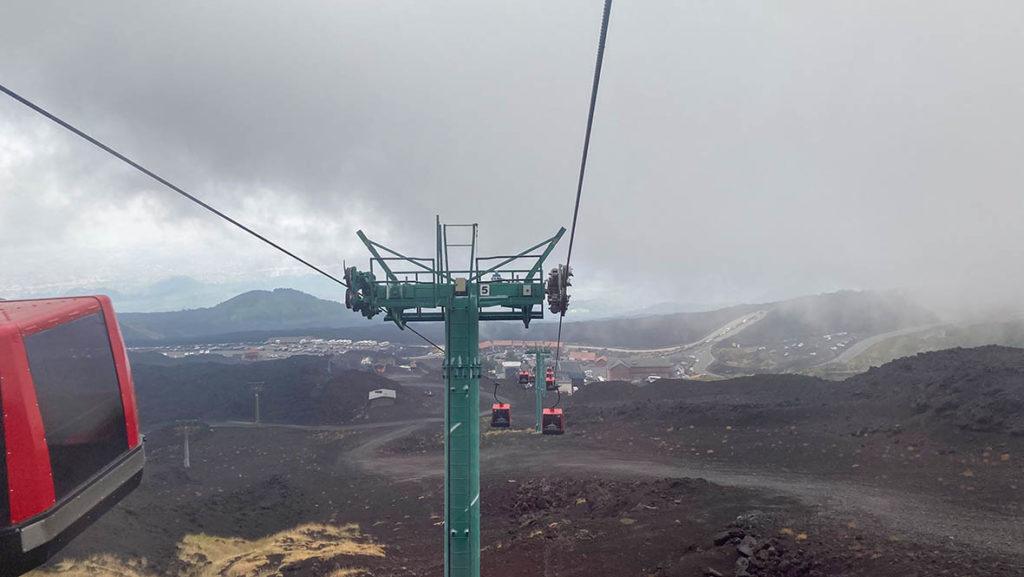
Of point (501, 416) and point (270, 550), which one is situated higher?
point (501, 416)

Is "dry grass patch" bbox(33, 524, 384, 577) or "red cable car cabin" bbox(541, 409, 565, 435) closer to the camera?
"dry grass patch" bbox(33, 524, 384, 577)

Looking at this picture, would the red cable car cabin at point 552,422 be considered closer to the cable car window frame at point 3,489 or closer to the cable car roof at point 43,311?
the cable car roof at point 43,311

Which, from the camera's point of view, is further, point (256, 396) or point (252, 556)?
point (256, 396)

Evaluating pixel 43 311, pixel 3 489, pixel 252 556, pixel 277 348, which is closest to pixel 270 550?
pixel 252 556

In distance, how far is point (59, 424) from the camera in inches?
217

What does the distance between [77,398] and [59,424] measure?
1.74 ft

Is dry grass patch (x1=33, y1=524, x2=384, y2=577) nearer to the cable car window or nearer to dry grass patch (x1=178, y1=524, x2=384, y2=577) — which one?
dry grass patch (x1=178, y1=524, x2=384, y2=577)

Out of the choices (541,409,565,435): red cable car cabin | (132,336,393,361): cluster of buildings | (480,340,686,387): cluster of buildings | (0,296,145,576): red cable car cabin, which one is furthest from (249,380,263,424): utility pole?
(0,296,145,576): red cable car cabin

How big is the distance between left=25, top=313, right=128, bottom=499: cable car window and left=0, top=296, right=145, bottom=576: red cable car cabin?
11 mm

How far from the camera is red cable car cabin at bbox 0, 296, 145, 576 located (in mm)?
4980

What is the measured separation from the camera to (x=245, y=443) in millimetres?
55312

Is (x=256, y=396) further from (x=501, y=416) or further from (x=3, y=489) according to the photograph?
(x=3, y=489)

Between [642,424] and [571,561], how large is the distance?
28.1 m

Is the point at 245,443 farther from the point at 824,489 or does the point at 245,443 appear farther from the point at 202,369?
the point at 824,489
